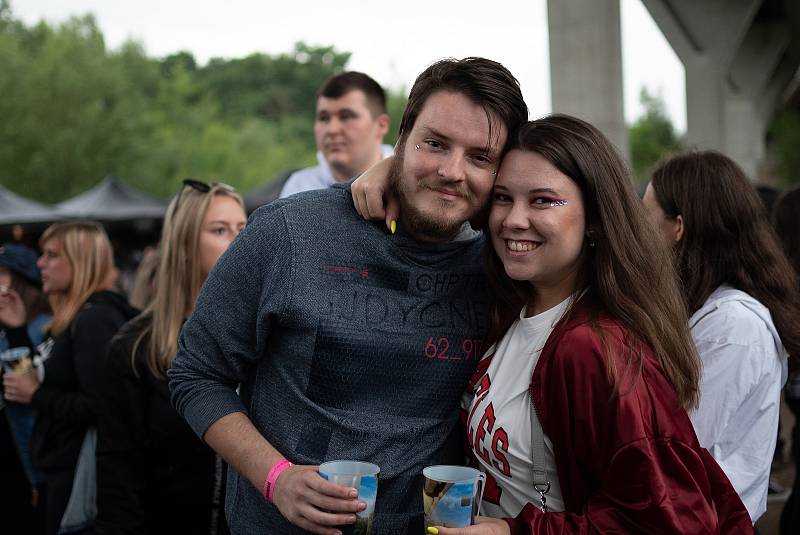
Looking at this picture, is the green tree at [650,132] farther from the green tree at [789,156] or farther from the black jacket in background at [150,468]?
the black jacket in background at [150,468]

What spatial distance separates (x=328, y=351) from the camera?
2.38 metres

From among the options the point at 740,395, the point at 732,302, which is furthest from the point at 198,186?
the point at 740,395

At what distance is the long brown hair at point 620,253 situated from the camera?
2.21m

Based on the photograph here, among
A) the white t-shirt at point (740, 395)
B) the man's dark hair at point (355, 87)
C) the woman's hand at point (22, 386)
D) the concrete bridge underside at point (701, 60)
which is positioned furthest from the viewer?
the concrete bridge underside at point (701, 60)

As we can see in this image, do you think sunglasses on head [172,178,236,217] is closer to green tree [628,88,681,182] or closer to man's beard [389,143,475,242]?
man's beard [389,143,475,242]

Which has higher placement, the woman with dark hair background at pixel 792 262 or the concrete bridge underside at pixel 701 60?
the concrete bridge underside at pixel 701 60

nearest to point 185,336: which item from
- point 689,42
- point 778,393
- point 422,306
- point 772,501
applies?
point 422,306

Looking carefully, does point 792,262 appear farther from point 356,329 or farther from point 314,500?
point 314,500

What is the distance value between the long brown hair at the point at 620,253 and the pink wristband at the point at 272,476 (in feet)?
3.37

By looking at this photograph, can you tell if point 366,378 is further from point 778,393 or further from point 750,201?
point 750,201

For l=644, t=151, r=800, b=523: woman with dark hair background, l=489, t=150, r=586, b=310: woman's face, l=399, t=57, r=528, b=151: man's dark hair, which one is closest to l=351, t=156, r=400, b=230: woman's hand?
l=399, t=57, r=528, b=151: man's dark hair

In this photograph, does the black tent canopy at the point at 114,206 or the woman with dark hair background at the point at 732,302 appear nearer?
the woman with dark hair background at the point at 732,302

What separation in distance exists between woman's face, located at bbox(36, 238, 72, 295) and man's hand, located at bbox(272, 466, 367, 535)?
125 inches

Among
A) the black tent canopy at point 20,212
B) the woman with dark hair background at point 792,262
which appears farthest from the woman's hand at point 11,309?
the black tent canopy at point 20,212
